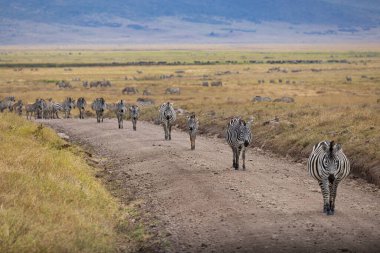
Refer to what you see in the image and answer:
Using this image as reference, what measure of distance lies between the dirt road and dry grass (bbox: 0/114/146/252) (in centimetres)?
114

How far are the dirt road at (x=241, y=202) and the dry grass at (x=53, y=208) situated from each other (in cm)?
114

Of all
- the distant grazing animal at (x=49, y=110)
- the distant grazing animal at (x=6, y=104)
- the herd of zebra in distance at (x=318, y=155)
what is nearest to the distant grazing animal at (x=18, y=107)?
the distant grazing animal at (x=6, y=104)

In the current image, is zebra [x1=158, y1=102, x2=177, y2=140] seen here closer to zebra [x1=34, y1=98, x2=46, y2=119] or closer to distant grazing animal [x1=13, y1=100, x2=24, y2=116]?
zebra [x1=34, y1=98, x2=46, y2=119]

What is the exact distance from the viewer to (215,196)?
720 inches

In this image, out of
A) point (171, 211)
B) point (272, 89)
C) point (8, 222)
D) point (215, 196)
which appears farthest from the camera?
point (272, 89)

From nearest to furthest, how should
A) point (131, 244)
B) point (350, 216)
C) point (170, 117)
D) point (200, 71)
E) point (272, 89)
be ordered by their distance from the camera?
point (131, 244)
point (350, 216)
point (170, 117)
point (272, 89)
point (200, 71)

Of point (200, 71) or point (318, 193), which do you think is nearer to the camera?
point (318, 193)

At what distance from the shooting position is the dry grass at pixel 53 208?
12797mm

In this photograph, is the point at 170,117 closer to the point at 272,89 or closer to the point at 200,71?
the point at 272,89

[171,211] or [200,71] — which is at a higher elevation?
[171,211]

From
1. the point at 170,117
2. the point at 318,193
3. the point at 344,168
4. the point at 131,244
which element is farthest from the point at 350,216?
the point at 170,117

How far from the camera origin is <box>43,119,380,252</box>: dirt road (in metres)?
13.9

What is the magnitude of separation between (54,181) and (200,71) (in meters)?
105

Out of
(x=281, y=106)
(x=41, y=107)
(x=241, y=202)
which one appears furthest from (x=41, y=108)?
(x=241, y=202)
